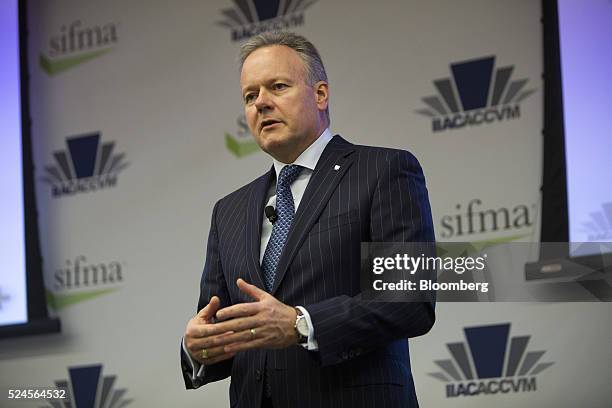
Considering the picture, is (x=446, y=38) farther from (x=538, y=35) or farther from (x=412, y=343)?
(x=412, y=343)

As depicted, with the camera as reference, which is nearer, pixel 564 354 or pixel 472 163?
pixel 564 354

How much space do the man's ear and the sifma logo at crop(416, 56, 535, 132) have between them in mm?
1697


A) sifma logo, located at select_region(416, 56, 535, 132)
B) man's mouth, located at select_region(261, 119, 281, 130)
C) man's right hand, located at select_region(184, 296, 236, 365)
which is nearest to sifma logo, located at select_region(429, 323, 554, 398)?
sifma logo, located at select_region(416, 56, 535, 132)

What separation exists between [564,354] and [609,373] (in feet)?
0.63

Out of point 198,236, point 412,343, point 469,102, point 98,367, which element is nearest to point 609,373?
point 412,343

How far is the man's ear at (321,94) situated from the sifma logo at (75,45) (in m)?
2.69

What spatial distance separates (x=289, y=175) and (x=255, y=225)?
0.17 metres

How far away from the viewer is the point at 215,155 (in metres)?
4.56

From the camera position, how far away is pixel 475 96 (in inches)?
160

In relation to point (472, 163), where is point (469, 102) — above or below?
above

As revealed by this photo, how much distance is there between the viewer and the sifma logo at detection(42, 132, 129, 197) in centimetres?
479

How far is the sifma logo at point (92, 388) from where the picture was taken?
180 inches

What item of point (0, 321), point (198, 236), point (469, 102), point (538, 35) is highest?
point (538, 35)

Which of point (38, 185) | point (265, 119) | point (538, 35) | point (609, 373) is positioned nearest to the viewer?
point (265, 119)
